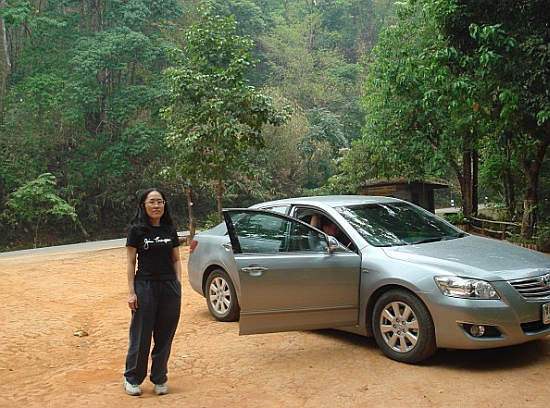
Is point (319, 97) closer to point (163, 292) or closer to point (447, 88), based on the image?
point (447, 88)

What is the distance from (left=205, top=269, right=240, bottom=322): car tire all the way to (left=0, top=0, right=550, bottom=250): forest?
532cm

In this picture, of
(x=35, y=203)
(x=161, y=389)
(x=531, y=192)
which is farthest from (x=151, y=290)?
(x=35, y=203)

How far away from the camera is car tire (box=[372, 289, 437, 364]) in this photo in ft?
16.6

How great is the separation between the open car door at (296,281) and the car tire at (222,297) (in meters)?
1.56

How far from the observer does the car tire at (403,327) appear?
16.6ft

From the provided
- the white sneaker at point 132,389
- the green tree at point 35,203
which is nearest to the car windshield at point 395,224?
the white sneaker at point 132,389

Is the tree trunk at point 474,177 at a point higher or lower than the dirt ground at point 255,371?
higher

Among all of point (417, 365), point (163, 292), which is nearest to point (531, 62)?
point (417, 365)

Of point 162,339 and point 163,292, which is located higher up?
point 163,292

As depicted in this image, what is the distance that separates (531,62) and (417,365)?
602 cm

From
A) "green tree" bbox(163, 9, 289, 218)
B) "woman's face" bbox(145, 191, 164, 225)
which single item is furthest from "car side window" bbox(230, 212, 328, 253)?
"green tree" bbox(163, 9, 289, 218)

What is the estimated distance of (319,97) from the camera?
46.5 m

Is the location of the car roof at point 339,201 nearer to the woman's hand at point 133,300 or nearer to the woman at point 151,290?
the woman at point 151,290

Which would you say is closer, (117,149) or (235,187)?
(117,149)
